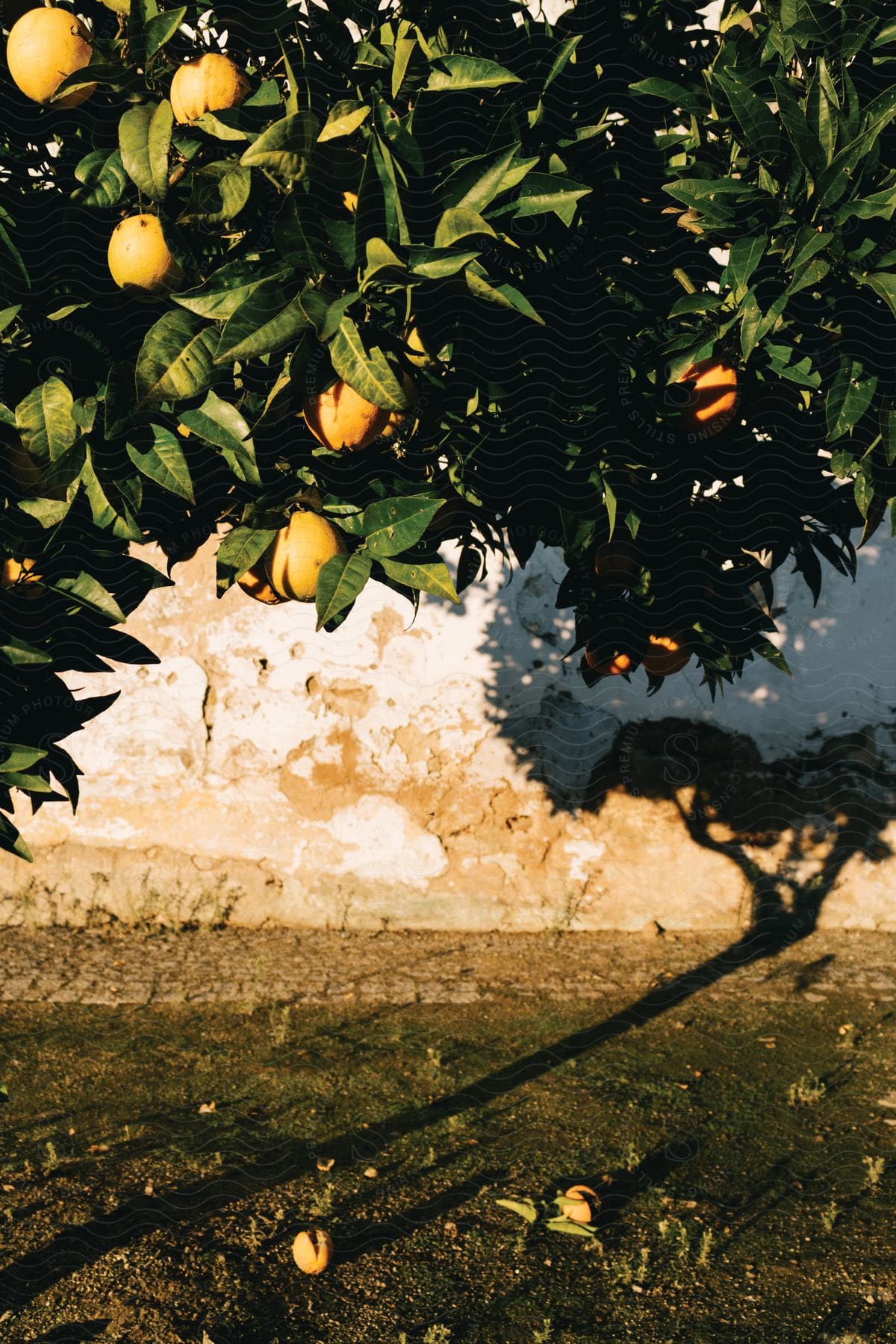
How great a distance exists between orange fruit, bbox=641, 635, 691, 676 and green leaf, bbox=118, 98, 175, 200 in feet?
4.04

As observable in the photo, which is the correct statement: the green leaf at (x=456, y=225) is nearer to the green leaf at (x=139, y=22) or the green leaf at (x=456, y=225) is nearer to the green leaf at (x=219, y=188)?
the green leaf at (x=219, y=188)

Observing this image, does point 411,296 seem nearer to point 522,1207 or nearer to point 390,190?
point 390,190

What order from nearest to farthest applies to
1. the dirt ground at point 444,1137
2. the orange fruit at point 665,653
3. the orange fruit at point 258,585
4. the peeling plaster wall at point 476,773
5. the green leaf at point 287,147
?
the green leaf at point 287,147, the orange fruit at point 258,585, the orange fruit at point 665,653, the dirt ground at point 444,1137, the peeling plaster wall at point 476,773

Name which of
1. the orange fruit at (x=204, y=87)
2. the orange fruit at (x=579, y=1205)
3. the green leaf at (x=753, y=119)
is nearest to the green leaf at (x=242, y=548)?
the orange fruit at (x=204, y=87)

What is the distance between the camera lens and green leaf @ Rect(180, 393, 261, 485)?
1.56 metres

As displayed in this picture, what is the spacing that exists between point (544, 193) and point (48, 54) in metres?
0.71

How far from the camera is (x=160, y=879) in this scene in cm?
514

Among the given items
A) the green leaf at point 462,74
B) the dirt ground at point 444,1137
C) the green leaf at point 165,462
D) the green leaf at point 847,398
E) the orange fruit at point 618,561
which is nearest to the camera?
the green leaf at point 462,74

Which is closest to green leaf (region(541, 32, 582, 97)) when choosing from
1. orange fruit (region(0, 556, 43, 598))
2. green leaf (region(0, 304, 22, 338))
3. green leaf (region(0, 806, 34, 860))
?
green leaf (region(0, 304, 22, 338))

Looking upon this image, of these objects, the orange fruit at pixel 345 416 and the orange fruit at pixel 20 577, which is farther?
the orange fruit at pixel 20 577

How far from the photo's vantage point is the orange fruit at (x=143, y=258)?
154cm

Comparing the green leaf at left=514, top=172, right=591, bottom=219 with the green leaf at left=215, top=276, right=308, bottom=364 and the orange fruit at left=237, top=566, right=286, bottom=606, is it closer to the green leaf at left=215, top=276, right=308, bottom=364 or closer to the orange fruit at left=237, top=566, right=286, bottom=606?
the green leaf at left=215, top=276, right=308, bottom=364

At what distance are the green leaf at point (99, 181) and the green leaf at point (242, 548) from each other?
19.1 inches

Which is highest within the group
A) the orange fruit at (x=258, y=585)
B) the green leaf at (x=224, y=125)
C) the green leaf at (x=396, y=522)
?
the green leaf at (x=224, y=125)
